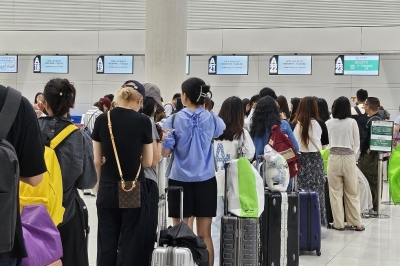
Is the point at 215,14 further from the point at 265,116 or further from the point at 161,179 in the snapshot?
the point at 161,179

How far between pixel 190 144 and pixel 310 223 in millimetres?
2574

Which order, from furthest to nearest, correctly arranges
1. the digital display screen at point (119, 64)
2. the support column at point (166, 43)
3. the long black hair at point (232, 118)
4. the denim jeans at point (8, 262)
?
1. the digital display screen at point (119, 64)
2. the support column at point (166, 43)
3. the long black hair at point (232, 118)
4. the denim jeans at point (8, 262)

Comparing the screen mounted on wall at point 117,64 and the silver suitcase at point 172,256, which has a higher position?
the screen mounted on wall at point 117,64

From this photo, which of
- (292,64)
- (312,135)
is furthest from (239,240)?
(292,64)

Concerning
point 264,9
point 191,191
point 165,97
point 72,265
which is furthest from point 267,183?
point 264,9

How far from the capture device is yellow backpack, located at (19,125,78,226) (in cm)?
325

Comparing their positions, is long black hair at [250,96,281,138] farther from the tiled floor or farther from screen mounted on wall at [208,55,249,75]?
screen mounted on wall at [208,55,249,75]

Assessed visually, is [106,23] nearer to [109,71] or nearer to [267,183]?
[109,71]

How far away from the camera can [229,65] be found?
16.5m

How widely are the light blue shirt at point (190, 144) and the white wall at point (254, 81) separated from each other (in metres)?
10.9

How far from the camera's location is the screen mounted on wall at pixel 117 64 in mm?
17375

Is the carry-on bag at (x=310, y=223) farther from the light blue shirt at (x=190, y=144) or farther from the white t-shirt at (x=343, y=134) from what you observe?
the light blue shirt at (x=190, y=144)

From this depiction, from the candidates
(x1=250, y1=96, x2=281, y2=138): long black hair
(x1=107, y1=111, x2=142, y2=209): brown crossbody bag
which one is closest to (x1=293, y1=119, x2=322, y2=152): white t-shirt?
(x1=250, y1=96, x2=281, y2=138): long black hair

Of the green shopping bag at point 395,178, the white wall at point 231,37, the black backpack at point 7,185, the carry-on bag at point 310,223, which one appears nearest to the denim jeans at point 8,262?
the black backpack at point 7,185
